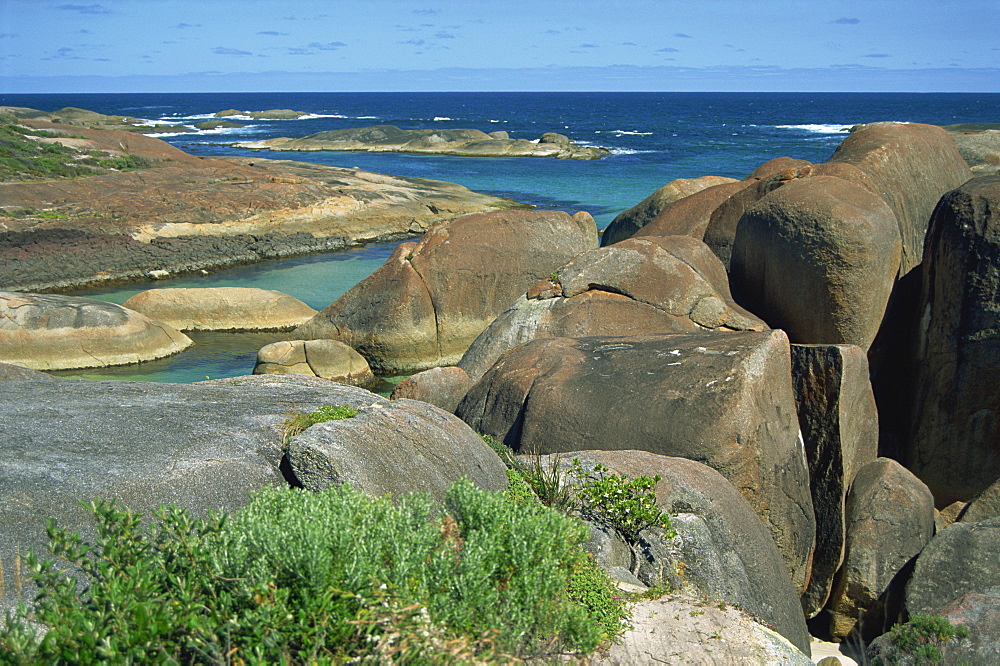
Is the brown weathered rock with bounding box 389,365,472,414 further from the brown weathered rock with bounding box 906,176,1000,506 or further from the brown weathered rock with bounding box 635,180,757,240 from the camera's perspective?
the brown weathered rock with bounding box 906,176,1000,506

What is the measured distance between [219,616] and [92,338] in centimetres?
1470

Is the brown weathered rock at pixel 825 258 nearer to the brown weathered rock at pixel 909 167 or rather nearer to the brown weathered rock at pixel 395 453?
the brown weathered rock at pixel 909 167

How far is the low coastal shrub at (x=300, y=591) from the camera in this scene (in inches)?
117

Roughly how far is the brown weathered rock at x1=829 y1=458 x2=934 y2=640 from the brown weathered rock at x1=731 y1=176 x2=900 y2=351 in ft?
10.3

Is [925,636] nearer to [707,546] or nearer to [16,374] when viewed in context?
[707,546]

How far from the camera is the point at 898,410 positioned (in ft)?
36.6

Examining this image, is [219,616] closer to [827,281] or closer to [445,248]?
[827,281]

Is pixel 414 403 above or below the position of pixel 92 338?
above

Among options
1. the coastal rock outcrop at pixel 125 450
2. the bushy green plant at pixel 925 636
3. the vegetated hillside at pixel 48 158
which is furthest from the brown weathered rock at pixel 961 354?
the vegetated hillside at pixel 48 158

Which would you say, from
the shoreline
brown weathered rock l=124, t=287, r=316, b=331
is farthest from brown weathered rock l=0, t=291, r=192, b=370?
the shoreline

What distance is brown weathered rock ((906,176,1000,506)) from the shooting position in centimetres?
933

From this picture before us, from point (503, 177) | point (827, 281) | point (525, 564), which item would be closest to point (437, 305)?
point (827, 281)

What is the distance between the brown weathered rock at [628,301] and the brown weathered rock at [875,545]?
3.20 m

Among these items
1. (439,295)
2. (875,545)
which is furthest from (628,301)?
(439,295)
